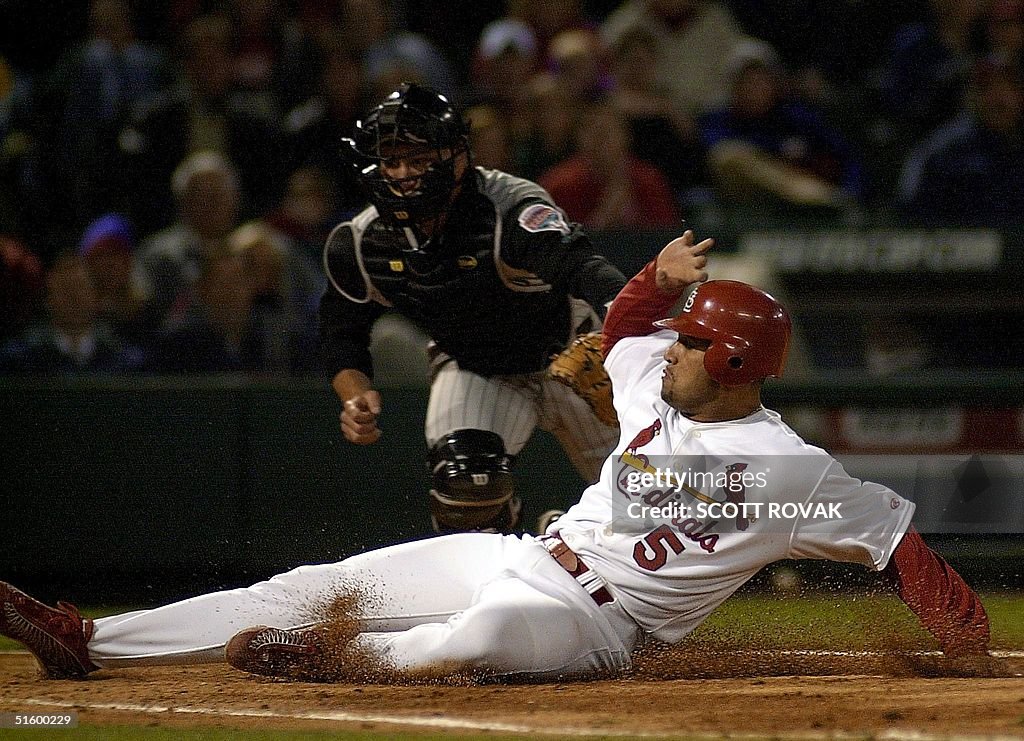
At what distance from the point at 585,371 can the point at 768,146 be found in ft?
11.9

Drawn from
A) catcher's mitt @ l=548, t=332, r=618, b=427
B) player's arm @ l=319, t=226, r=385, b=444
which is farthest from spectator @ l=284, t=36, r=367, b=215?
catcher's mitt @ l=548, t=332, r=618, b=427

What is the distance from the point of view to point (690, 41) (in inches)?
316

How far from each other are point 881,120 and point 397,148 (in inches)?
171

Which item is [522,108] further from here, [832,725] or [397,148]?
[832,725]

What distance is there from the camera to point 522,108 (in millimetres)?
7418

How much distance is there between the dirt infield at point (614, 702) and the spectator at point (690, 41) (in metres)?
4.68

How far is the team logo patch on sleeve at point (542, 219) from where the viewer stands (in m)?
4.32

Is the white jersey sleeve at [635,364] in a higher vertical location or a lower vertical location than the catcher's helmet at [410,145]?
lower

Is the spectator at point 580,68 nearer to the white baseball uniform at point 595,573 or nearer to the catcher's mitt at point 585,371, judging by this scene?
the catcher's mitt at point 585,371

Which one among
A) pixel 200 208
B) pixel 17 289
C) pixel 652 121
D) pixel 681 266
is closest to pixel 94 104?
pixel 200 208

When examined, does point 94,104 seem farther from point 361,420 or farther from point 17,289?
point 361,420

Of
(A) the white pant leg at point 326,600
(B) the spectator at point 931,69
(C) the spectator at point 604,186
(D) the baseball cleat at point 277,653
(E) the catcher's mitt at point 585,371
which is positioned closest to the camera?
(D) the baseball cleat at point 277,653

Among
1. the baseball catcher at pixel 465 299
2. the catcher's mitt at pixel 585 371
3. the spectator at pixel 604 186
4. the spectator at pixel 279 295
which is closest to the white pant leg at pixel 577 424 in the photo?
the baseball catcher at pixel 465 299

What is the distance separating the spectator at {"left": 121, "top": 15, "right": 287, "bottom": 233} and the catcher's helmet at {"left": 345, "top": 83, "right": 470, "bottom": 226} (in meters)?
3.15
